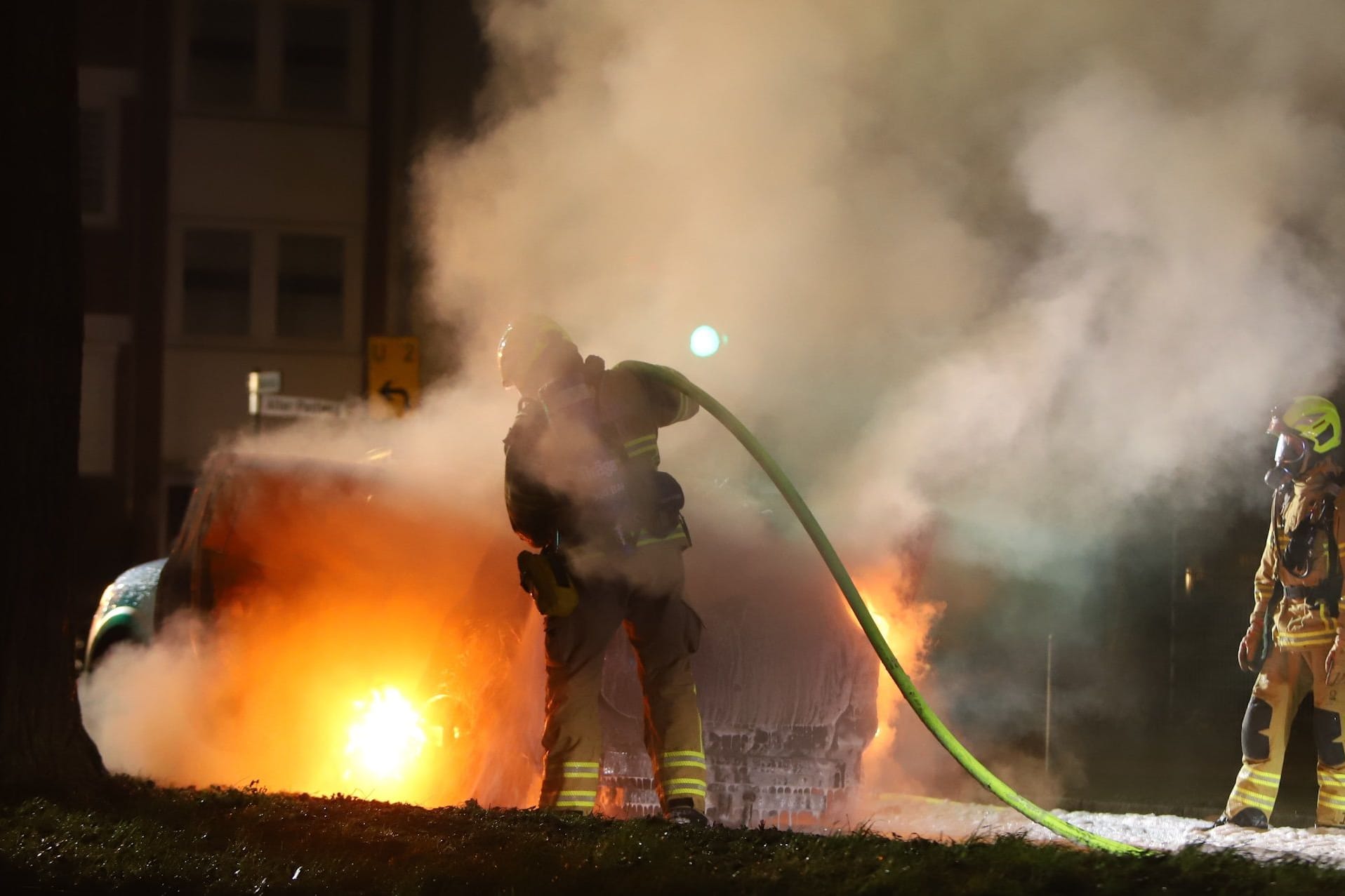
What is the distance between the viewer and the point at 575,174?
844 centimetres

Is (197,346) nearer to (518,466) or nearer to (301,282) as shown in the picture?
(301,282)

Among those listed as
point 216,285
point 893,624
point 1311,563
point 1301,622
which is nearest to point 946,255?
point 893,624

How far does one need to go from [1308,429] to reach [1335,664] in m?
0.96

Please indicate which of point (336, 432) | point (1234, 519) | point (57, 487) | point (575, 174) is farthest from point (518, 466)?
point (1234, 519)

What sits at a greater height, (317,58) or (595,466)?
(317,58)

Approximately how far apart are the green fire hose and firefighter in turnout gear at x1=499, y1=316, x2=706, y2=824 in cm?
8

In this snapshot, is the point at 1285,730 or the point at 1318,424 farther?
the point at 1285,730

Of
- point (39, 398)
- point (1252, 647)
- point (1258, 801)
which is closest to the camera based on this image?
point (39, 398)

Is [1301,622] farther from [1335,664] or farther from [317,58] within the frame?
[317,58]

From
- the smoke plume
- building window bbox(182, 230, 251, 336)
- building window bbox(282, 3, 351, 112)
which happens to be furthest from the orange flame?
building window bbox(282, 3, 351, 112)

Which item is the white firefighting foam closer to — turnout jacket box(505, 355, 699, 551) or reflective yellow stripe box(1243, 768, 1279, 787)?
reflective yellow stripe box(1243, 768, 1279, 787)

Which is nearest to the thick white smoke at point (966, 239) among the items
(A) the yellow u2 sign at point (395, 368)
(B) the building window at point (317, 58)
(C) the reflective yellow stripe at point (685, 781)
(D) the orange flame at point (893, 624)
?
(D) the orange flame at point (893, 624)

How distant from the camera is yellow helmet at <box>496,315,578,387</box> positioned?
17.9ft

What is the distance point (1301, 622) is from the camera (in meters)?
6.30
